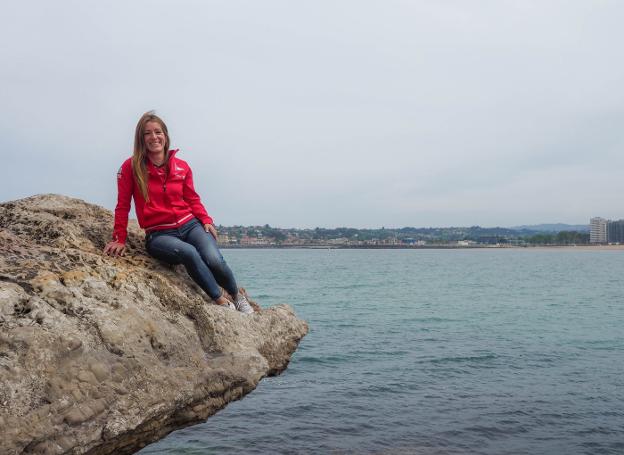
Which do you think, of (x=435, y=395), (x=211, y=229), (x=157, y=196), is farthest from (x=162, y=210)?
(x=435, y=395)

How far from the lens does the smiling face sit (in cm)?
602

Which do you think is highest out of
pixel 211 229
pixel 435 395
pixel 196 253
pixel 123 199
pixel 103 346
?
pixel 123 199

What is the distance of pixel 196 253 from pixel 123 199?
1.02 metres

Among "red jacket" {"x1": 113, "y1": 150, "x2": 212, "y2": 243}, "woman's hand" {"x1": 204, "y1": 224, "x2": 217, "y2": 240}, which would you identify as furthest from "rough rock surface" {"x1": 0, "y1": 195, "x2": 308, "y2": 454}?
"woman's hand" {"x1": 204, "y1": 224, "x2": 217, "y2": 240}

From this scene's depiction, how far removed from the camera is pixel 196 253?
5828mm

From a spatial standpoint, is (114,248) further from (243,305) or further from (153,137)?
(243,305)

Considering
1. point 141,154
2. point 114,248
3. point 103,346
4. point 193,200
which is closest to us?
point 103,346

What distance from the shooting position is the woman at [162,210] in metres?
5.90

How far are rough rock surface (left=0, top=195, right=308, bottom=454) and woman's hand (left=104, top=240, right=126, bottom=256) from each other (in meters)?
0.11

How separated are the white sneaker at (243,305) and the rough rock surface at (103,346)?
0.40 feet

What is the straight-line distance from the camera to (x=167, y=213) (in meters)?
6.10

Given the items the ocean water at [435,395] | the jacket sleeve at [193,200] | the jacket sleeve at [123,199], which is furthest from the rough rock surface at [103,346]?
the ocean water at [435,395]

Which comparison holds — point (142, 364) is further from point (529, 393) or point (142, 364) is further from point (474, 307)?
point (474, 307)

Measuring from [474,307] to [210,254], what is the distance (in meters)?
31.7
